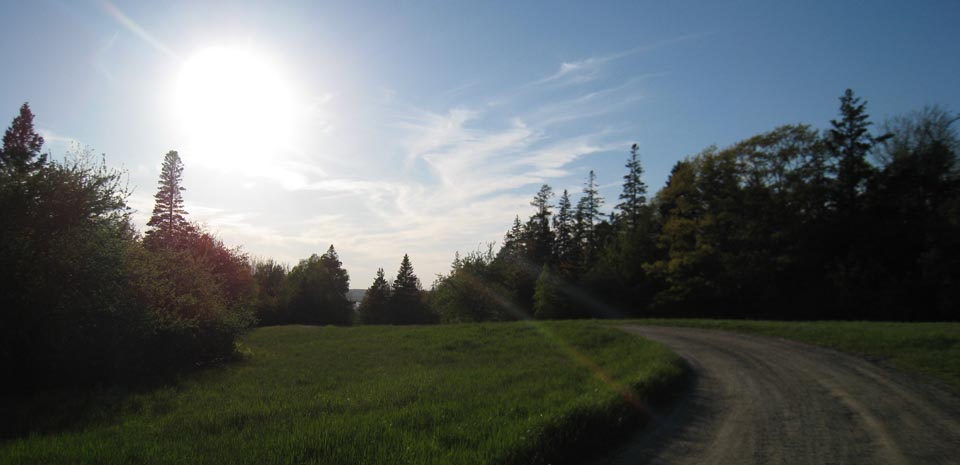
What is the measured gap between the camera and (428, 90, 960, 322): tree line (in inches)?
1310

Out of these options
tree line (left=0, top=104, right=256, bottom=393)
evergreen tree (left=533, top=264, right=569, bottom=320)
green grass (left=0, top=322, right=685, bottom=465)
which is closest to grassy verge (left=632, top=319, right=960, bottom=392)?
green grass (left=0, top=322, right=685, bottom=465)

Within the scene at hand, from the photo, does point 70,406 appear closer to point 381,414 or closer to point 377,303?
point 381,414

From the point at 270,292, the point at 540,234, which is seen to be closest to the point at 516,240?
the point at 540,234

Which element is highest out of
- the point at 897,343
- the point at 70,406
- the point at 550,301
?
the point at 550,301

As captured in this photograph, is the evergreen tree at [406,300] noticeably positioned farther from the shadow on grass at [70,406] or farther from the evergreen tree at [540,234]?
the shadow on grass at [70,406]

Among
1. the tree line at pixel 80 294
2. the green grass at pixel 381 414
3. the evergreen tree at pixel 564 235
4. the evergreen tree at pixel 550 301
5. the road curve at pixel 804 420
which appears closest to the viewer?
the green grass at pixel 381 414

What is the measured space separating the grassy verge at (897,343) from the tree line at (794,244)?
19.0 metres

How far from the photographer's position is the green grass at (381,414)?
6164 mm

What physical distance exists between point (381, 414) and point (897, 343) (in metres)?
15.1

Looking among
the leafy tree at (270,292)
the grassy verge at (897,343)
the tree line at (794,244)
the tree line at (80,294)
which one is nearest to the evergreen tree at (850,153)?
the tree line at (794,244)

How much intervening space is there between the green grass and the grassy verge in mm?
5397

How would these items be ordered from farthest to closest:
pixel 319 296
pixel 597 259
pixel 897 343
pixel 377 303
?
pixel 377 303 < pixel 319 296 < pixel 597 259 < pixel 897 343

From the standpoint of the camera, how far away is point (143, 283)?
15.2m

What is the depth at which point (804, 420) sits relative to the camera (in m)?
8.05
